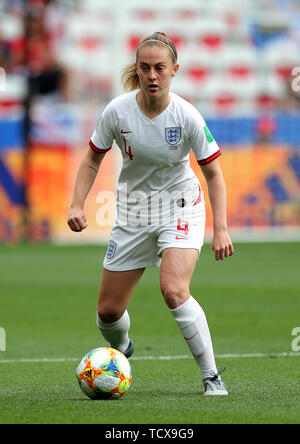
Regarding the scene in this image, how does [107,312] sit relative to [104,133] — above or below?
below

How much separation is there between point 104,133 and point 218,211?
93 cm

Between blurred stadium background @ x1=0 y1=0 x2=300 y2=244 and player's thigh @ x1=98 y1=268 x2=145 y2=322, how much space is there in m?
15.3

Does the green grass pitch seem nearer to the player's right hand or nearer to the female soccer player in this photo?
the female soccer player

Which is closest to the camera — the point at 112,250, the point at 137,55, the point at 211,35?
the point at 137,55

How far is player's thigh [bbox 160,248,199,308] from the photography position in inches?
247

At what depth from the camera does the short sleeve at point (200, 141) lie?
643 cm

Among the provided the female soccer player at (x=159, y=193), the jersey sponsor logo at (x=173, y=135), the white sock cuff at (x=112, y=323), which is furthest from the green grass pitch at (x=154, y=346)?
the jersey sponsor logo at (x=173, y=135)

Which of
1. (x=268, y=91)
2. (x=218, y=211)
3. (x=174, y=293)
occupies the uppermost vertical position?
(x=218, y=211)

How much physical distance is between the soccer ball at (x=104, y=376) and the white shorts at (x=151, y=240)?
2.59ft

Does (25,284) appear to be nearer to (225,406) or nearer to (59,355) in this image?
(59,355)

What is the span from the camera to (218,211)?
21.1 feet

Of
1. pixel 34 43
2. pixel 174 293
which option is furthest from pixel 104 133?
pixel 34 43

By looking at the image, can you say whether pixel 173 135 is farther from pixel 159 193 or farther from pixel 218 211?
pixel 218 211

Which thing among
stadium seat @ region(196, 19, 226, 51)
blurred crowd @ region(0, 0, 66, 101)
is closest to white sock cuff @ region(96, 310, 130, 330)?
blurred crowd @ region(0, 0, 66, 101)
